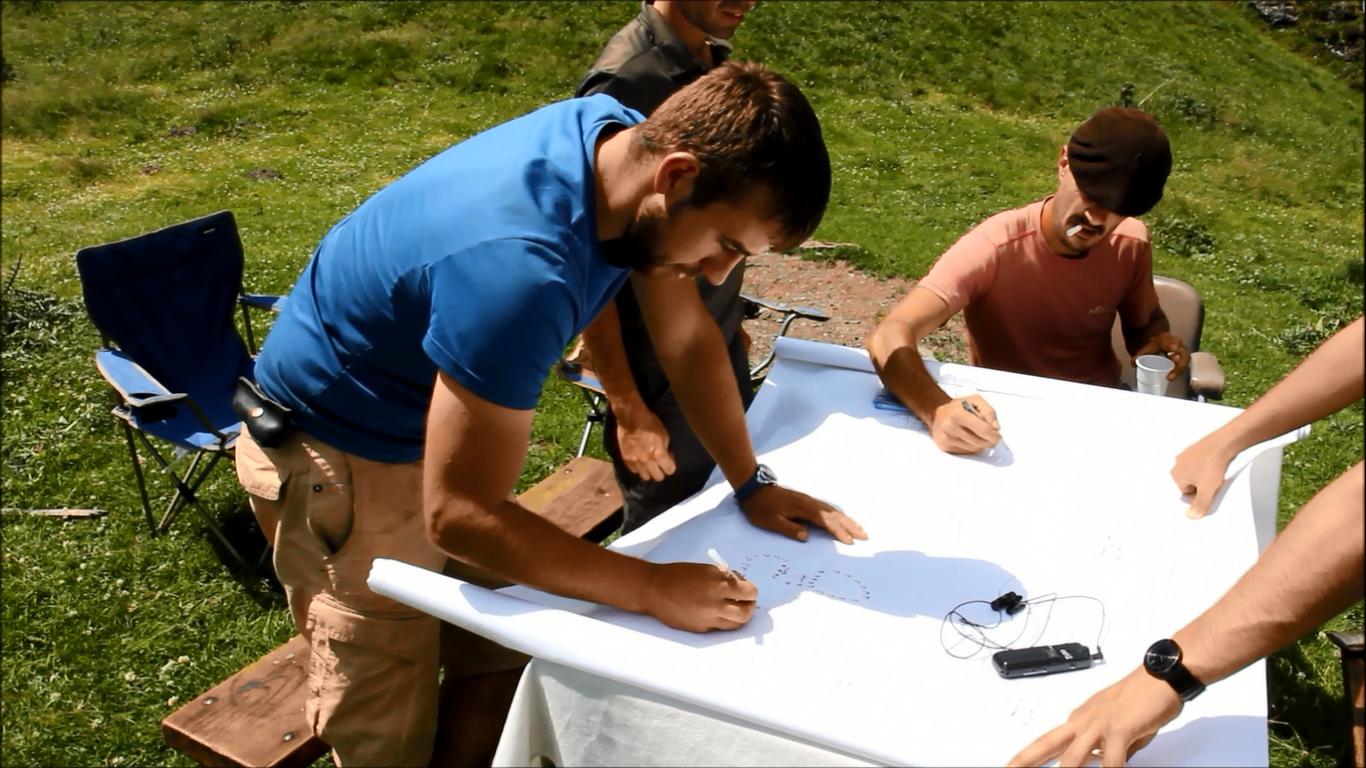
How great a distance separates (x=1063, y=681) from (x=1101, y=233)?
164 cm

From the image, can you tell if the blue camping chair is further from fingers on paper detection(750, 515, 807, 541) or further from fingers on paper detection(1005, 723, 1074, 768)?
fingers on paper detection(1005, 723, 1074, 768)

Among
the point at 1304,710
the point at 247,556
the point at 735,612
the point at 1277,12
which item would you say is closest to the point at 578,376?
the point at 247,556

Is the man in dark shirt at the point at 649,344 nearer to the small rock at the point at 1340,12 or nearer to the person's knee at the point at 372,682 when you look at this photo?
the person's knee at the point at 372,682

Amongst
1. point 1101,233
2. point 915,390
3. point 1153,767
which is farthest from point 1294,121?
point 1153,767

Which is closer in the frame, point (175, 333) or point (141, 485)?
point (141, 485)

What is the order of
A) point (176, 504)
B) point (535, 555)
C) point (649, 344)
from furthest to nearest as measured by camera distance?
point (176, 504) → point (649, 344) → point (535, 555)

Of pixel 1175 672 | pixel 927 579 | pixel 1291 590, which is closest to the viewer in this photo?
pixel 1291 590

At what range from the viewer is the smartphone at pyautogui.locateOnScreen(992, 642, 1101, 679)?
1543mm

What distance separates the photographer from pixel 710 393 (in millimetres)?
2094

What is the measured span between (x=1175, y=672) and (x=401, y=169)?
27.9ft

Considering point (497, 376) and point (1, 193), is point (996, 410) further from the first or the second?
point (1, 193)

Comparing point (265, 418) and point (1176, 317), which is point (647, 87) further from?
point (1176, 317)

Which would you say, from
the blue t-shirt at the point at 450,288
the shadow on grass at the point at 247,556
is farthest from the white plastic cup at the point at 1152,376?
the shadow on grass at the point at 247,556

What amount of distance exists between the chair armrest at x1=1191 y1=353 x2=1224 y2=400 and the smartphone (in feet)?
5.44
